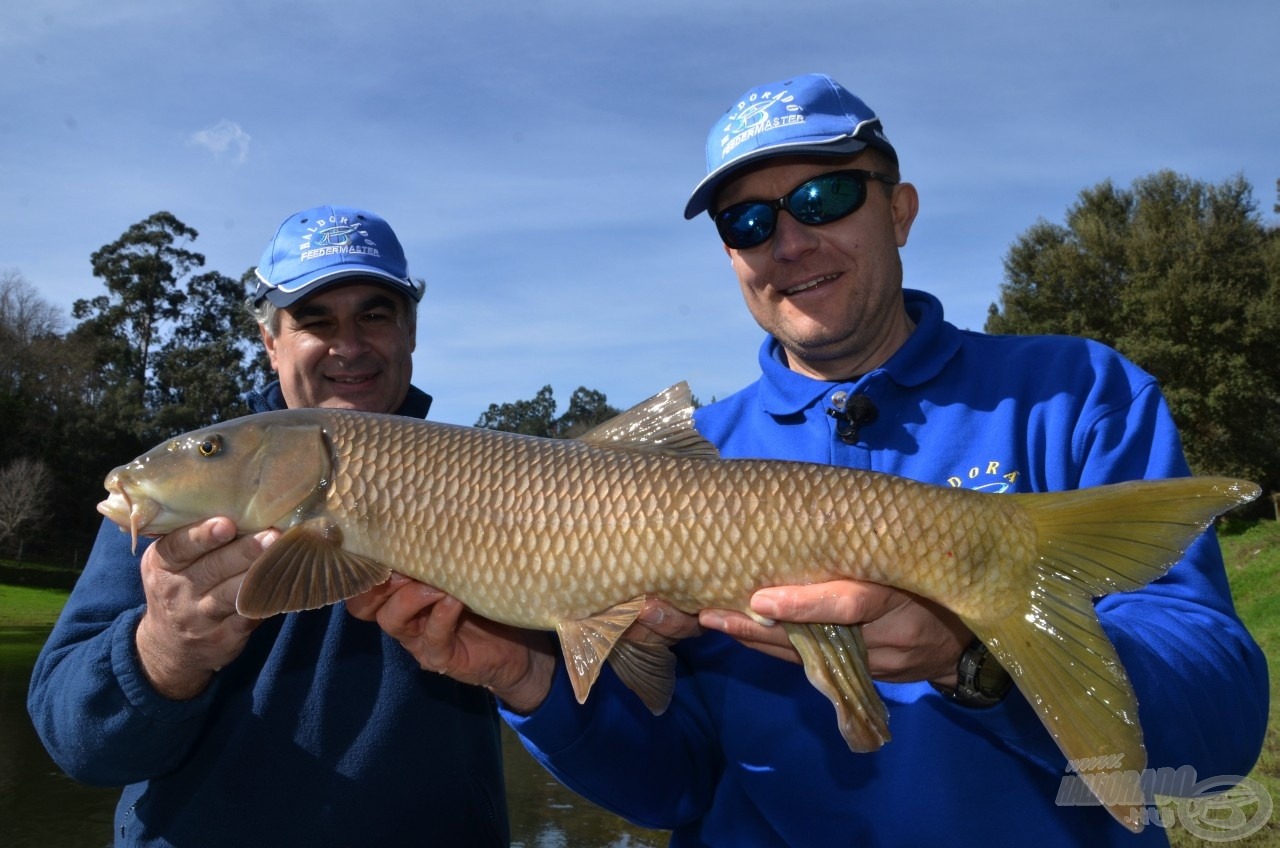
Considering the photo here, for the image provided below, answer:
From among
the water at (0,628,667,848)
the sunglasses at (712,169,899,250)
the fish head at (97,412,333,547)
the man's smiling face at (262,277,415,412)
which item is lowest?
the water at (0,628,667,848)

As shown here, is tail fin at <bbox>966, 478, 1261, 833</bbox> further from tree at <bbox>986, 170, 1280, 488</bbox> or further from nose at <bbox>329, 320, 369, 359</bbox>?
tree at <bbox>986, 170, 1280, 488</bbox>

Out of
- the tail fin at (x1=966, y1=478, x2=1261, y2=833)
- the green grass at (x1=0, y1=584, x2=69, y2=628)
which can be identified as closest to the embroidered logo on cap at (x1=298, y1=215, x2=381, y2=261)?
the tail fin at (x1=966, y1=478, x2=1261, y2=833)

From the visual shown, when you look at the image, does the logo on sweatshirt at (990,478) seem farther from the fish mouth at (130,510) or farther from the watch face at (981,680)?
the fish mouth at (130,510)

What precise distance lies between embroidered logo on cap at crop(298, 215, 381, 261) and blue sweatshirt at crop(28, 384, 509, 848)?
122 centimetres

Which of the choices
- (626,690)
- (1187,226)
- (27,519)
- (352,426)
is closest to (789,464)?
(626,690)

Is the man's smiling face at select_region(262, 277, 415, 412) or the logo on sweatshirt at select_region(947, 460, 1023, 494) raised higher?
the man's smiling face at select_region(262, 277, 415, 412)

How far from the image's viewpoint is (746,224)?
3.14 meters

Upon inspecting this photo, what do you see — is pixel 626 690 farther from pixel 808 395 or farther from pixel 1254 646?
pixel 1254 646

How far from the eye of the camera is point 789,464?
2406 millimetres

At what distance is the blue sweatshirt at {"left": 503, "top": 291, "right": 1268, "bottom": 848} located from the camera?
2266mm

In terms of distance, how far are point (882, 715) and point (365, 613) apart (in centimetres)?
150

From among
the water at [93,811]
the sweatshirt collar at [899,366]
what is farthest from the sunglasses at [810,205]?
the water at [93,811]

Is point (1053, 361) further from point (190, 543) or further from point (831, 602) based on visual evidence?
point (190, 543)

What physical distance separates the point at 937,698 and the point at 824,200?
156cm
